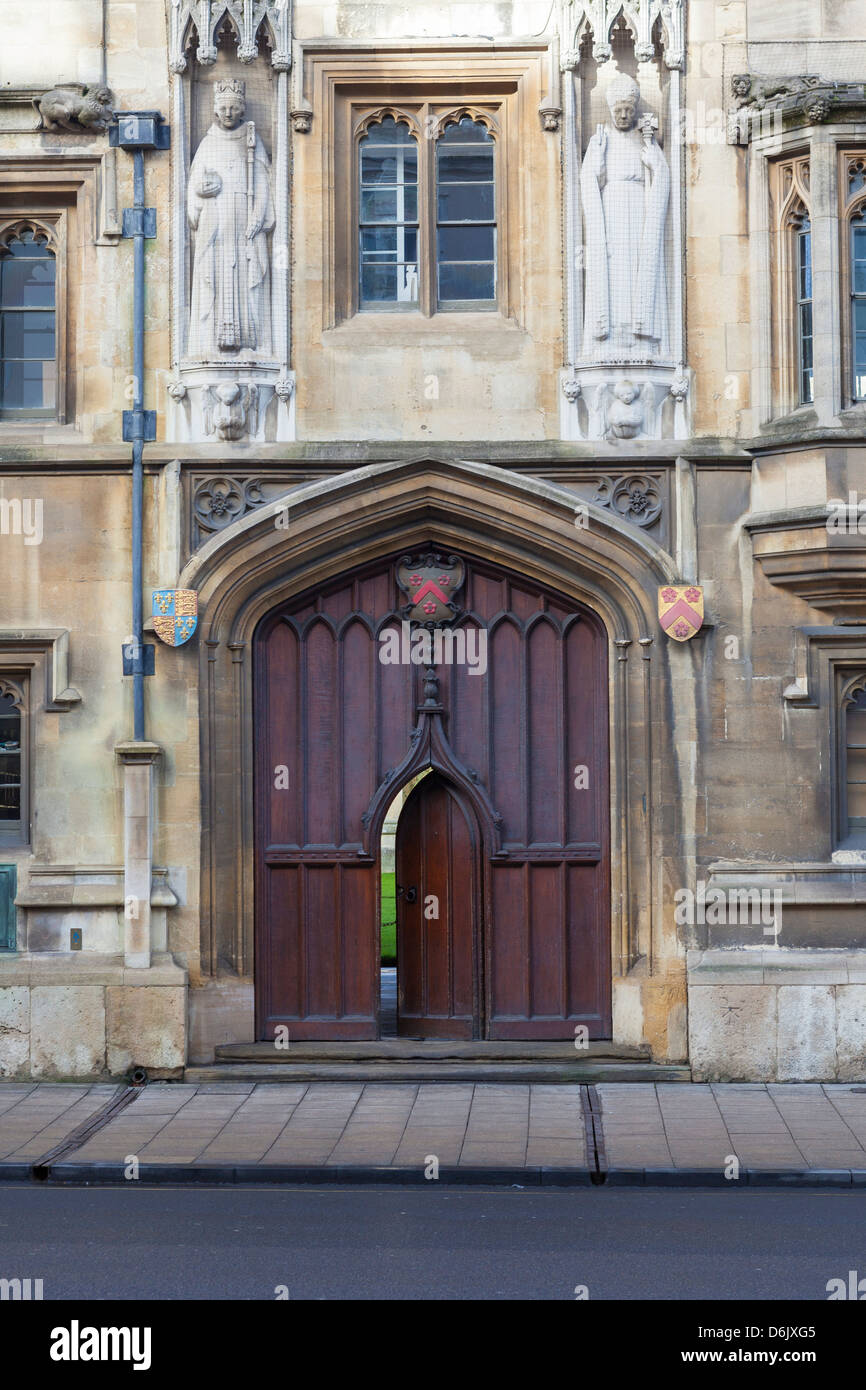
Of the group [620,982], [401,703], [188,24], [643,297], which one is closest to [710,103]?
[643,297]

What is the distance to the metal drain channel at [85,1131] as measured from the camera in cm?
982

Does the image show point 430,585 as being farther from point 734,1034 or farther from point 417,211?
point 734,1034

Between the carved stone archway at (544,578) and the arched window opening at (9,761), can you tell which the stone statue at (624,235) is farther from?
the arched window opening at (9,761)

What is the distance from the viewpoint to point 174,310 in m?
12.5

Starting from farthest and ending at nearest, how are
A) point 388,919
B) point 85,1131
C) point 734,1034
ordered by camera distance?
point 388,919 → point 734,1034 → point 85,1131

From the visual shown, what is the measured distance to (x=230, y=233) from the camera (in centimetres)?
1244

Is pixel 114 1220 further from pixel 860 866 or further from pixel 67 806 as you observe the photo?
pixel 860 866

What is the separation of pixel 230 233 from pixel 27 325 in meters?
1.78

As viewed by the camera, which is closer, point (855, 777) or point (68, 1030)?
point (68, 1030)

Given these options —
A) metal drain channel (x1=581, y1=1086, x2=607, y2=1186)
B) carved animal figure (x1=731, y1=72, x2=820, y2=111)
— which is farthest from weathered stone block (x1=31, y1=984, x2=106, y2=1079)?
carved animal figure (x1=731, y1=72, x2=820, y2=111)

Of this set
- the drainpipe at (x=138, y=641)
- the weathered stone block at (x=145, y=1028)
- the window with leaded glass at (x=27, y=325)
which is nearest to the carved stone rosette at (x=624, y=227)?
the drainpipe at (x=138, y=641)

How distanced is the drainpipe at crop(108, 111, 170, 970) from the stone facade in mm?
47

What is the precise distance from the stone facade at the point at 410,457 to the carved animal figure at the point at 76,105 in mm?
56

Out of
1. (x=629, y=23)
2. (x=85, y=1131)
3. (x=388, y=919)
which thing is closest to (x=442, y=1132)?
(x=85, y=1131)
